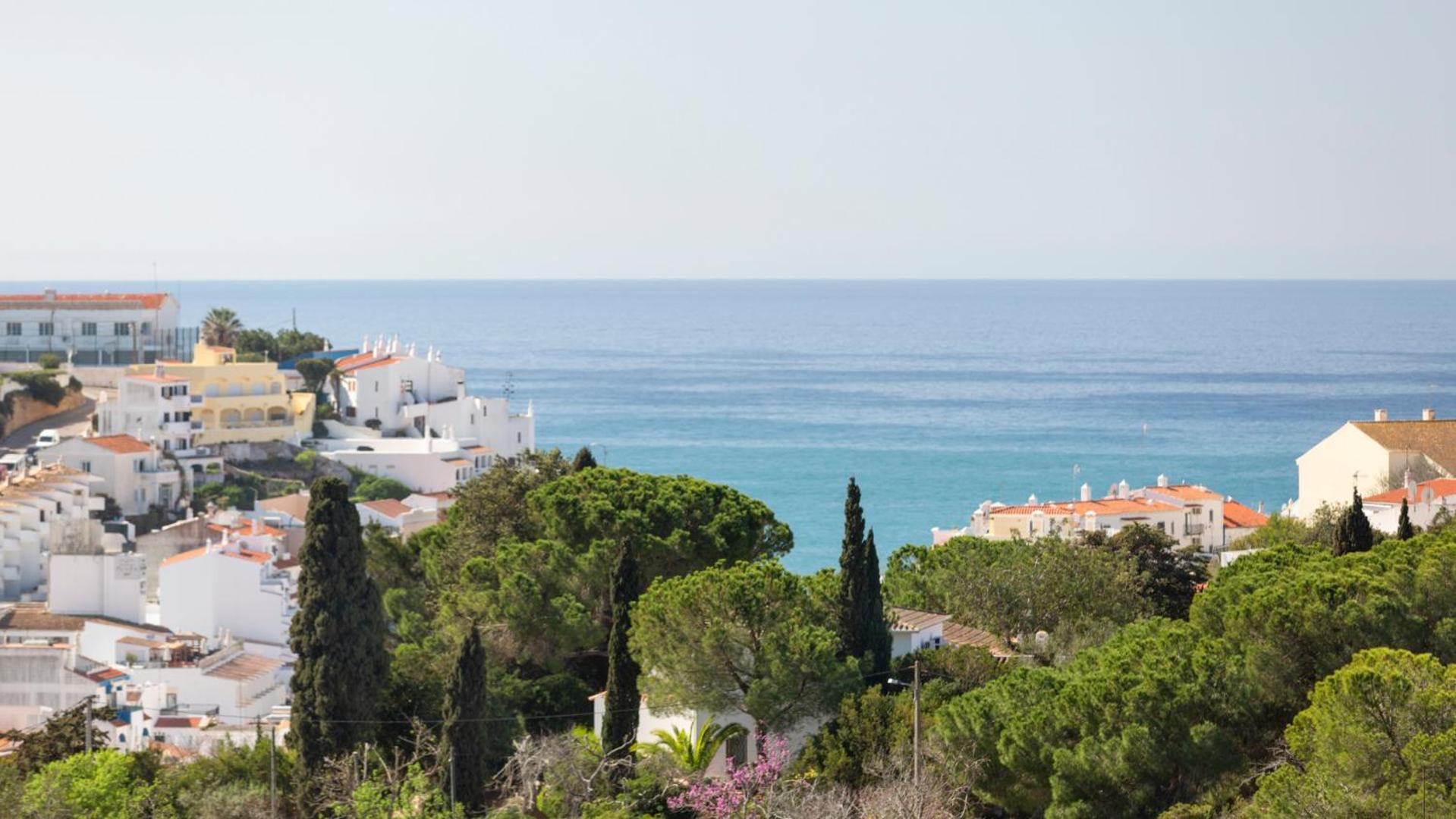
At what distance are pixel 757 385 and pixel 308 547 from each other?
321 feet

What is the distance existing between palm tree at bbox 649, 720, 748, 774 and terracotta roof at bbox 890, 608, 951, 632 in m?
3.13

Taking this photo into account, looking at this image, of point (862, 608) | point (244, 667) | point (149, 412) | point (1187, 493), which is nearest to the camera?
point (862, 608)

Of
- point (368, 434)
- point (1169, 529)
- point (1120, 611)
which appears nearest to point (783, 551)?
point (1120, 611)

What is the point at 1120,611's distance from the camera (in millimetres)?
30078

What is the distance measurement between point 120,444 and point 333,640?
99.8 ft

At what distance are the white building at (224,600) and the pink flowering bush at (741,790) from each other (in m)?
15.2

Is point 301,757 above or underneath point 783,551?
underneath

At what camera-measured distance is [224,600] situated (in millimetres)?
37188

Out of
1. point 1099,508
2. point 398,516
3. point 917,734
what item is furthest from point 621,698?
point 398,516

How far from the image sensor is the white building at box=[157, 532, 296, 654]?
37094 millimetres

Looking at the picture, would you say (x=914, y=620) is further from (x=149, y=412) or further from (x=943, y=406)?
(x=943, y=406)

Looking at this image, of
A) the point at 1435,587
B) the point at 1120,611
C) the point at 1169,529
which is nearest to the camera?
the point at 1435,587

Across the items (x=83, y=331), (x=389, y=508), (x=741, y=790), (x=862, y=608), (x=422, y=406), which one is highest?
(x=83, y=331)

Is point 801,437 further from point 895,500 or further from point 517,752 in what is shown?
point 517,752
